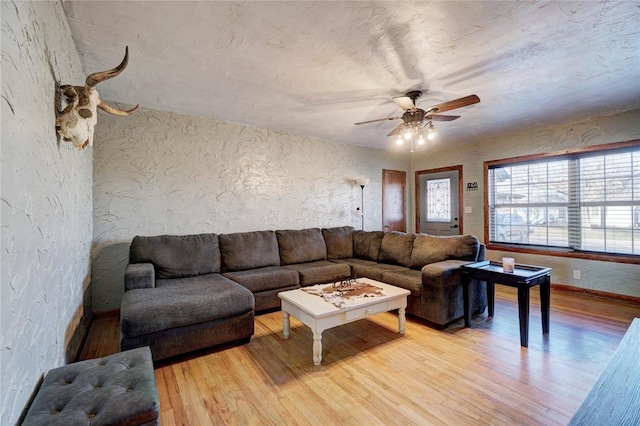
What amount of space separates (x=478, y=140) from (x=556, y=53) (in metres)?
2.81

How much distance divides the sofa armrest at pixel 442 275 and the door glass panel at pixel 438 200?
289 centimetres

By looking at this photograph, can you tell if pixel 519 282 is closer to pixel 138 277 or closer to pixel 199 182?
pixel 138 277

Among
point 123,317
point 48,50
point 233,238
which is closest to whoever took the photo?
point 48,50

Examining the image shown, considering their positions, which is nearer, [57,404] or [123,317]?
[57,404]

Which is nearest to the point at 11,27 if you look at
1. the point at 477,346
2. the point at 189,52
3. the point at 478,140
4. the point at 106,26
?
the point at 106,26

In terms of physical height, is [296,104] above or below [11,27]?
above

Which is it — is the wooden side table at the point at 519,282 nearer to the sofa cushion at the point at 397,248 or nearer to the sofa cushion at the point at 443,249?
the sofa cushion at the point at 443,249

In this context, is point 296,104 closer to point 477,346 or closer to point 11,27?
point 11,27

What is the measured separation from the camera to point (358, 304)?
232 centimetres

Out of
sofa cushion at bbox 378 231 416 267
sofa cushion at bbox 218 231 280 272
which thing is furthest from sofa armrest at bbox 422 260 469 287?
sofa cushion at bbox 218 231 280 272

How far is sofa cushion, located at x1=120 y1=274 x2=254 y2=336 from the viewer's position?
203 cm

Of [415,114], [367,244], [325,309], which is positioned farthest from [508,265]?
[367,244]

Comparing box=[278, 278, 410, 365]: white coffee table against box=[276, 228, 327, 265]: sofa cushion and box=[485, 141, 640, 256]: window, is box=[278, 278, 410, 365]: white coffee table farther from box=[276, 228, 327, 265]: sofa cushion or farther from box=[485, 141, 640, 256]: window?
box=[485, 141, 640, 256]: window

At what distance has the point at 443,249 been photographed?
10.7 ft
